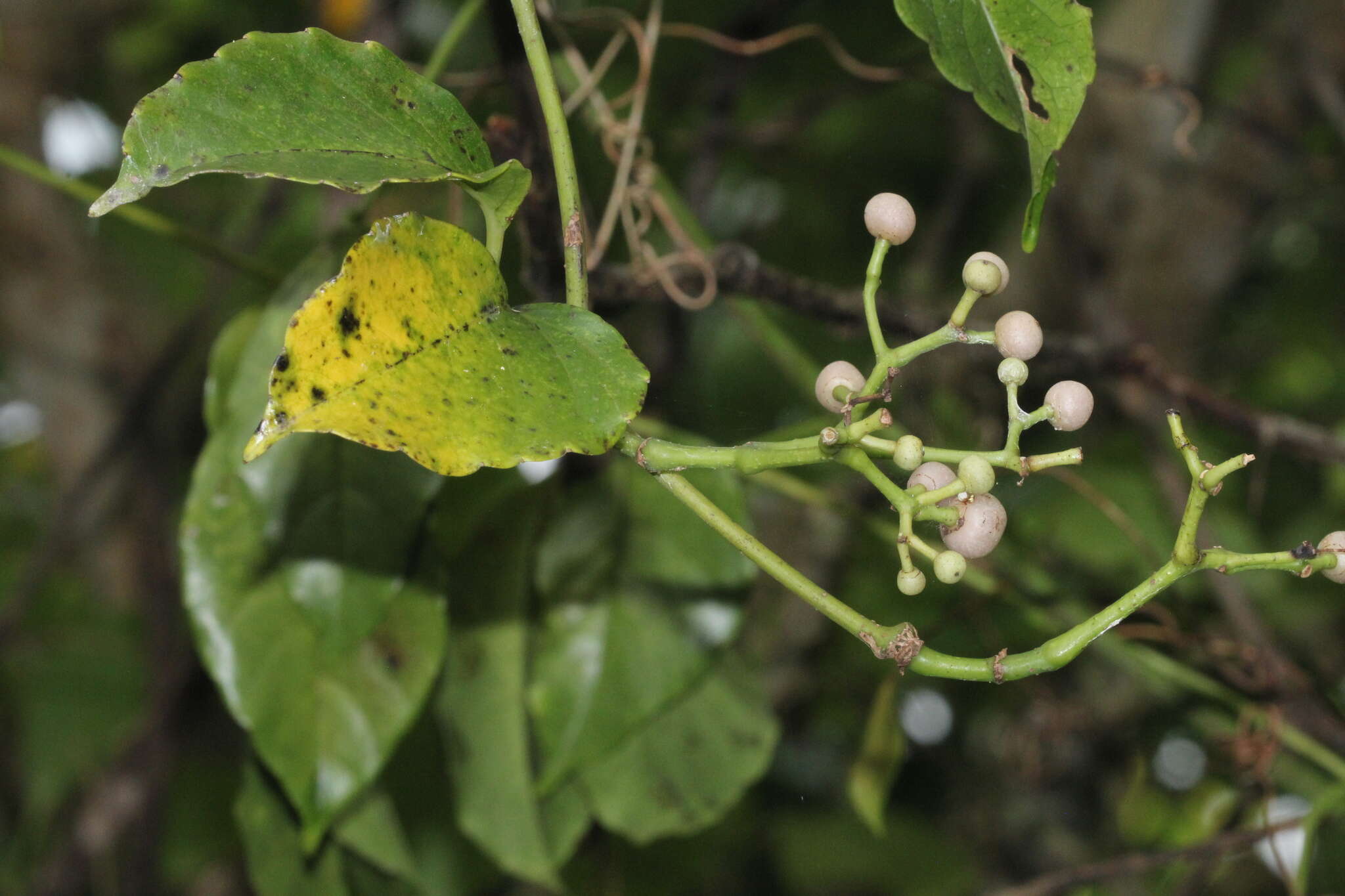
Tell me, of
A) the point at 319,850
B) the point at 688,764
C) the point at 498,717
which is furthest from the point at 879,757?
the point at 319,850

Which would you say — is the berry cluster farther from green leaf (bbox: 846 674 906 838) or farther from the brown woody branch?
green leaf (bbox: 846 674 906 838)

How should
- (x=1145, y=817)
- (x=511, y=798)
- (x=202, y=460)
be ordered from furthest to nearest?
(x=1145, y=817)
(x=511, y=798)
(x=202, y=460)

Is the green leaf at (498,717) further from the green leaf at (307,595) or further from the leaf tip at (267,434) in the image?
the leaf tip at (267,434)

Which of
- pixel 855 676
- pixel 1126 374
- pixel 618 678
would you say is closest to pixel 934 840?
pixel 855 676

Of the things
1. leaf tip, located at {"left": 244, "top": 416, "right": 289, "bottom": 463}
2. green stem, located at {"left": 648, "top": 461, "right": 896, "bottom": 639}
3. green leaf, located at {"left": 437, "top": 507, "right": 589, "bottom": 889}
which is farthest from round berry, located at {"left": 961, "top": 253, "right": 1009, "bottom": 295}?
green leaf, located at {"left": 437, "top": 507, "right": 589, "bottom": 889}

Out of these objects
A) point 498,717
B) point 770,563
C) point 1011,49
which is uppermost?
point 1011,49

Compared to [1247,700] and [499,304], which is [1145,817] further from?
[499,304]

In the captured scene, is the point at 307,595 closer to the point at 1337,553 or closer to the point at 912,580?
the point at 912,580
